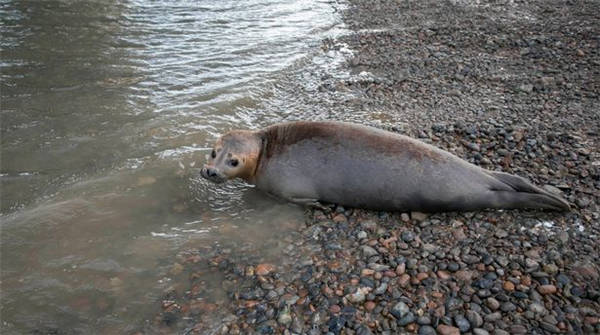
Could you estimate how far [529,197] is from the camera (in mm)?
4492

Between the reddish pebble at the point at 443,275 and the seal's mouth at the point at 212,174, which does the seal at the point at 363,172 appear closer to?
the seal's mouth at the point at 212,174

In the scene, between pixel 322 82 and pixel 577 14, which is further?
pixel 577 14

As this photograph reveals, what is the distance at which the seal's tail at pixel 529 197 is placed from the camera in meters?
4.47

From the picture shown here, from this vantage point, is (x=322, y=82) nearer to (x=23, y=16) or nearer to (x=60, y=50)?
(x=60, y=50)

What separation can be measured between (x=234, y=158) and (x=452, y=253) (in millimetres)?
2560

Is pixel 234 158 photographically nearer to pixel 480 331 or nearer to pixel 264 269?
pixel 264 269

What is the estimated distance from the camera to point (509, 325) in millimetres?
3363

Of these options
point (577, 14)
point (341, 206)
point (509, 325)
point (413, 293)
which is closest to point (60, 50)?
point (341, 206)

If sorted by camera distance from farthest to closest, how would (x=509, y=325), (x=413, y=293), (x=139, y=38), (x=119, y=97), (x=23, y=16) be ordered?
1. (x=23, y=16)
2. (x=139, y=38)
3. (x=119, y=97)
4. (x=413, y=293)
5. (x=509, y=325)

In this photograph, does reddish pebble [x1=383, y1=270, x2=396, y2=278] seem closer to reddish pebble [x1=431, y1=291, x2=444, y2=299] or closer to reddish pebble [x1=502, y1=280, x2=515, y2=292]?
reddish pebble [x1=431, y1=291, x2=444, y2=299]

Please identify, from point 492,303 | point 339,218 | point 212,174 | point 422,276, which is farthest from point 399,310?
point 212,174

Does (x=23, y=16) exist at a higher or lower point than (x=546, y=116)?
higher

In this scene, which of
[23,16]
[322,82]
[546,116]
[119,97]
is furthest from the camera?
[23,16]

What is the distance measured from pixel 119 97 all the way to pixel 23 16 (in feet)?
18.3
